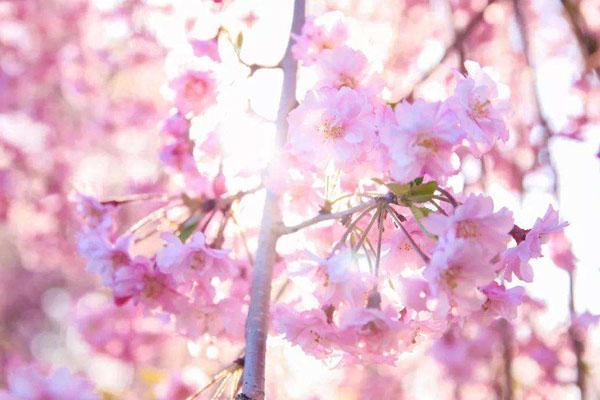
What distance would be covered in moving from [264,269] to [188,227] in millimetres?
380

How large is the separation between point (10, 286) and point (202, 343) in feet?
24.7

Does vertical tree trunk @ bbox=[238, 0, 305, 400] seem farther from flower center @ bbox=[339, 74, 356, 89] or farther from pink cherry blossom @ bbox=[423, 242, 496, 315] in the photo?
pink cherry blossom @ bbox=[423, 242, 496, 315]

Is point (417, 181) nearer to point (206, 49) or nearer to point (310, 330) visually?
point (310, 330)

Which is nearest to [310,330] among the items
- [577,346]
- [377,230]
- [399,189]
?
[377,230]

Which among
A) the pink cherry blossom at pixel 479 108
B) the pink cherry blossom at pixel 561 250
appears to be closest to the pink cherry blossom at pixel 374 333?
the pink cherry blossom at pixel 479 108

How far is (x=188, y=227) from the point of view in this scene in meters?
1.87

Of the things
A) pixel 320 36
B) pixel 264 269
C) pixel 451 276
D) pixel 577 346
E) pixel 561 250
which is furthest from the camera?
pixel 561 250

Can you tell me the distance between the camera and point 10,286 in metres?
8.93

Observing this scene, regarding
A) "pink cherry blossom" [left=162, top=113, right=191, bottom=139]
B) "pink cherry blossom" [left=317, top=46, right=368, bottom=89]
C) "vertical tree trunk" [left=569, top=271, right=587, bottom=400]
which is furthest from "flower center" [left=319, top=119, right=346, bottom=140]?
"vertical tree trunk" [left=569, top=271, right=587, bottom=400]

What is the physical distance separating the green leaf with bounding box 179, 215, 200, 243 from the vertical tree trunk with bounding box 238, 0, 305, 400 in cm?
23

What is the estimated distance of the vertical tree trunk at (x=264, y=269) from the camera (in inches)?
52.8

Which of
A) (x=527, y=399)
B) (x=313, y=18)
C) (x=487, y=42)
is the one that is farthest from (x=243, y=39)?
(x=527, y=399)

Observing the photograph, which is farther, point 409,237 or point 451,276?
point 409,237

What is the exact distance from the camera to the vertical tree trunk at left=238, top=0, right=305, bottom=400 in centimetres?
134
